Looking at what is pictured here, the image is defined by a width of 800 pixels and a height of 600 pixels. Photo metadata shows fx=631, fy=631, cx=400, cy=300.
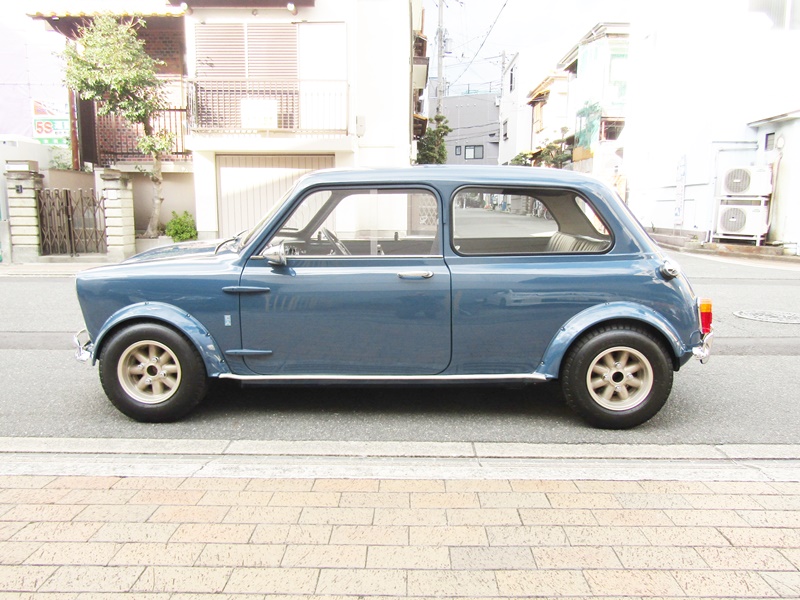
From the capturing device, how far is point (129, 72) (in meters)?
14.2

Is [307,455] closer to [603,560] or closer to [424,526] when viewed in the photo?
[424,526]

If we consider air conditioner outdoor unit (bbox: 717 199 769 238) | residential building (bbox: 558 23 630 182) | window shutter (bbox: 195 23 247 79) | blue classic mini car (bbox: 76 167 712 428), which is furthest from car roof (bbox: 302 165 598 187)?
residential building (bbox: 558 23 630 182)

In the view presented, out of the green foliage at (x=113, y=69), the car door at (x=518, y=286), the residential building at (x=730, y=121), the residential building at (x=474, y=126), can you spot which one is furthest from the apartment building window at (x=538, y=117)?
the car door at (x=518, y=286)

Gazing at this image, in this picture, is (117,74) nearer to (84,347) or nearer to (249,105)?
(249,105)

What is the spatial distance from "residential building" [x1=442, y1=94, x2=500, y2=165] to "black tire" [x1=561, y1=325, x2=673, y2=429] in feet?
213

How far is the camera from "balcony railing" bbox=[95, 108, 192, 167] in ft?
55.8

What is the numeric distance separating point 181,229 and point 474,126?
56576 mm

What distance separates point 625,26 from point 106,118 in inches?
955

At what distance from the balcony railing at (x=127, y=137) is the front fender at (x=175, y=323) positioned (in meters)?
14.1

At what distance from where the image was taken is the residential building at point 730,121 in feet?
54.8

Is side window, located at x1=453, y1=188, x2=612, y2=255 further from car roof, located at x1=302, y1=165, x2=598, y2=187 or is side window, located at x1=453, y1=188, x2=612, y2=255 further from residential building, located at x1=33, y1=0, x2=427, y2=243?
residential building, located at x1=33, y1=0, x2=427, y2=243

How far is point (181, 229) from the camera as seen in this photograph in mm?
15953

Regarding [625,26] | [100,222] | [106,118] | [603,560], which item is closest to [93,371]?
[603,560]

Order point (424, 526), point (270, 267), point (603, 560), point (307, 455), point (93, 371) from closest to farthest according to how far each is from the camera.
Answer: point (603, 560) < point (424, 526) < point (307, 455) < point (270, 267) < point (93, 371)
